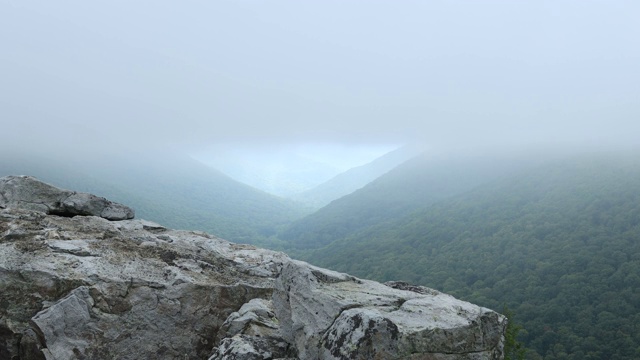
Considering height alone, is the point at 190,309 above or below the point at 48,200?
below

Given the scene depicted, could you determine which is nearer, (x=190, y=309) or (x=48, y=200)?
(x=190, y=309)

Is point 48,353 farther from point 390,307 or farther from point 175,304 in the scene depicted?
point 390,307

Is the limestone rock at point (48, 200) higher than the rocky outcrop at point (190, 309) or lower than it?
higher

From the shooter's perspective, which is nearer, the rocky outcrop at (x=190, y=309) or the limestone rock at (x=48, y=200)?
the rocky outcrop at (x=190, y=309)

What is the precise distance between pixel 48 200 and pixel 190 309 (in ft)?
35.6

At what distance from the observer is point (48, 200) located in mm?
20547

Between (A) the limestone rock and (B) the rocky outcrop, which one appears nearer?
(B) the rocky outcrop

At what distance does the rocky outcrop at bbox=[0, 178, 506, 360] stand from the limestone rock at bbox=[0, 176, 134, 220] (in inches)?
121

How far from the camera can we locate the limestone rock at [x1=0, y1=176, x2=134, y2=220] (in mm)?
19938

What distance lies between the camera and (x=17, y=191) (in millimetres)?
20156

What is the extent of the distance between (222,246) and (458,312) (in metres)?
11.7

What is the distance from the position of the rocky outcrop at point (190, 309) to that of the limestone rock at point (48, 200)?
3.06m

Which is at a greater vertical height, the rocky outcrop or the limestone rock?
the limestone rock

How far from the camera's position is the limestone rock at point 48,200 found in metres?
19.9
